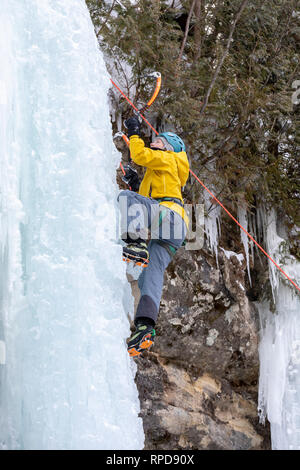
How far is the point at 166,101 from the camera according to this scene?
623 centimetres

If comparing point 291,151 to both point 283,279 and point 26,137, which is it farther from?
point 26,137

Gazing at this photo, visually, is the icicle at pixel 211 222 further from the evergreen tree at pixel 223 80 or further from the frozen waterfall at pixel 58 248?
the frozen waterfall at pixel 58 248

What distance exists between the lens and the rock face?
5.82m

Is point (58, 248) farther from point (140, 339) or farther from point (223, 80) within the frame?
point (223, 80)

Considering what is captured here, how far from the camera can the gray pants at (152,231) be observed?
3.97 meters

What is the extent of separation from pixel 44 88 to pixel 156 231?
1.41 metres

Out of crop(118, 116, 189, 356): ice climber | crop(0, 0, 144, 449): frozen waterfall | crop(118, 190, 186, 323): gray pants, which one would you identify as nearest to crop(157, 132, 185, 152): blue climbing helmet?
crop(118, 116, 189, 356): ice climber

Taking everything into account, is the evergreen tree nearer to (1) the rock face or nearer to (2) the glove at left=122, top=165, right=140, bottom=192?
(1) the rock face

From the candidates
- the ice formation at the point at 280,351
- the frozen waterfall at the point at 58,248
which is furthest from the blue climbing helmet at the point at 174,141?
the ice formation at the point at 280,351

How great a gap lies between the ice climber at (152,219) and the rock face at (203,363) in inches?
73.6

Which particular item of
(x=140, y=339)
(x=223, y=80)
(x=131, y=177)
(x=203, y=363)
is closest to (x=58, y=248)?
(x=140, y=339)

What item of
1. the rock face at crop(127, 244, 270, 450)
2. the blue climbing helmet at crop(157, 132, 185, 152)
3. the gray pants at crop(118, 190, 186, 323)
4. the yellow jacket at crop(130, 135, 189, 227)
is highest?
the blue climbing helmet at crop(157, 132, 185, 152)

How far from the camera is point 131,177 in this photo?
4.80m
